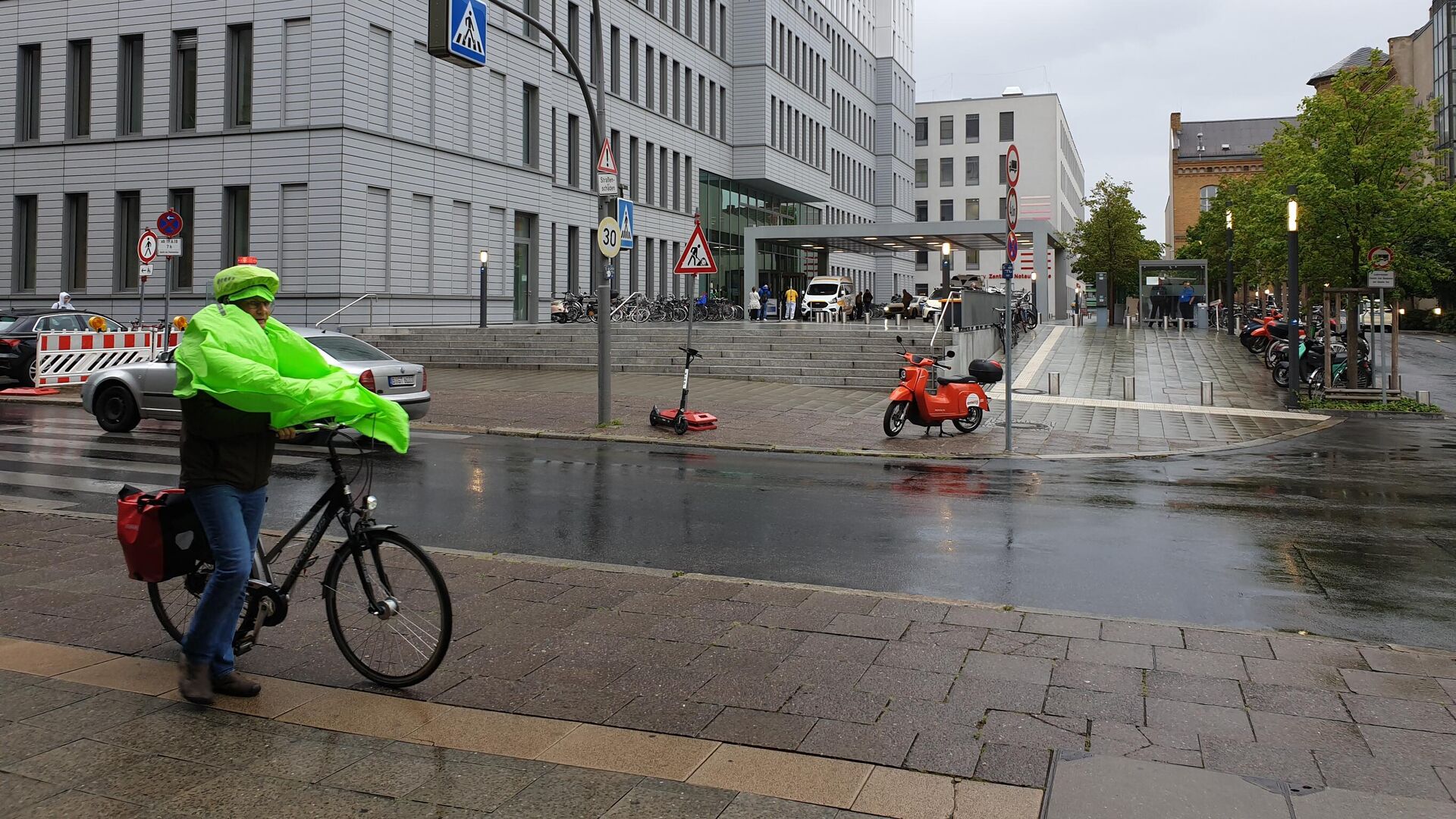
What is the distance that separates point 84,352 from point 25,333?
4.41 feet

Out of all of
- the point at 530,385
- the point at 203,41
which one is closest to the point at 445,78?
the point at 203,41

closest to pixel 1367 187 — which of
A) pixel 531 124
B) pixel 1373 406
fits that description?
pixel 1373 406

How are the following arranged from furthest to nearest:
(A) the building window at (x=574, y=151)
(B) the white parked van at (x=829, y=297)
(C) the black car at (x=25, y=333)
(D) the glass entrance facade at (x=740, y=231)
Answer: (D) the glass entrance facade at (x=740, y=231) → (B) the white parked van at (x=829, y=297) → (A) the building window at (x=574, y=151) → (C) the black car at (x=25, y=333)

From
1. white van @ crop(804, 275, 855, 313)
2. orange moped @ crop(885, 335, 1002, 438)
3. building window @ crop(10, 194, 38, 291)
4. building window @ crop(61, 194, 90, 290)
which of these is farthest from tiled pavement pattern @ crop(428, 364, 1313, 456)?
white van @ crop(804, 275, 855, 313)

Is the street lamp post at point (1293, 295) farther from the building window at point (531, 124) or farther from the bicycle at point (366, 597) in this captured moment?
the building window at point (531, 124)

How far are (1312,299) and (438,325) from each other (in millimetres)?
25359

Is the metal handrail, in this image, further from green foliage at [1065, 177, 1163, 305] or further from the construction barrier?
green foliage at [1065, 177, 1163, 305]

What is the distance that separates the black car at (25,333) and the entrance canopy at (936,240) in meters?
26.7

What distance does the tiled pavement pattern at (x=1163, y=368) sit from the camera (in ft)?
74.2

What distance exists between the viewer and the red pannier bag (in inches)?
179

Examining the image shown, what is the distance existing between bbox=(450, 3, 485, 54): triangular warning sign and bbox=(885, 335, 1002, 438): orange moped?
7.02 m

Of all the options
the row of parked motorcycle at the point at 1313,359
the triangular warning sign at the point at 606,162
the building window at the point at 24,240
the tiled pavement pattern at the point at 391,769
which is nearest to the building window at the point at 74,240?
the building window at the point at 24,240

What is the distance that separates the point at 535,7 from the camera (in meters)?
40.6

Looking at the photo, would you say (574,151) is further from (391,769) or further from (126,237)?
(391,769)
